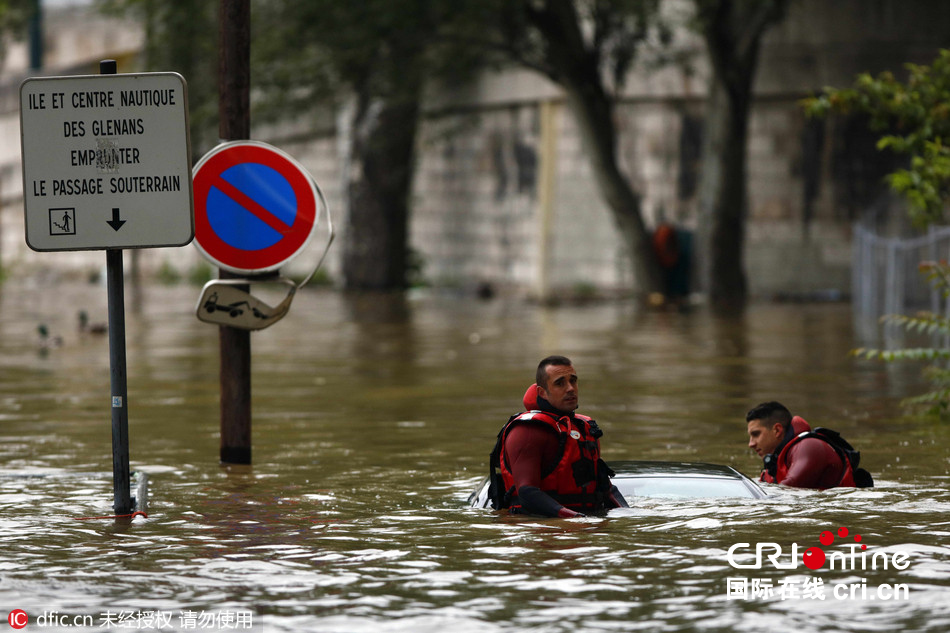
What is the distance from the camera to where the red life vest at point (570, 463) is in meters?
8.10

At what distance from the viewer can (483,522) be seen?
825 centimetres

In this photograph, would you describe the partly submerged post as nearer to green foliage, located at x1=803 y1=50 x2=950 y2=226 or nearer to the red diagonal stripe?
the red diagonal stripe

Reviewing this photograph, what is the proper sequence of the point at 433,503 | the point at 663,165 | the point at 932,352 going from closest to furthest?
the point at 433,503 < the point at 932,352 < the point at 663,165

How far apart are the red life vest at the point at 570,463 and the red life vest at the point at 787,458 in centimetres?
140

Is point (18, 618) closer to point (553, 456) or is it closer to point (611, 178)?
point (553, 456)

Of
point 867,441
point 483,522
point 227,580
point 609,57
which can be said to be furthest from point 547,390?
point 609,57

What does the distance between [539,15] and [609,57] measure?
280 cm

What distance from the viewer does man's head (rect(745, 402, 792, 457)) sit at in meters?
9.25

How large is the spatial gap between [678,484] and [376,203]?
2742 centimetres

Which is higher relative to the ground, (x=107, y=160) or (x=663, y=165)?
(x=663, y=165)

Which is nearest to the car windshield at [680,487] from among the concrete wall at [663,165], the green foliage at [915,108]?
the green foliage at [915,108]

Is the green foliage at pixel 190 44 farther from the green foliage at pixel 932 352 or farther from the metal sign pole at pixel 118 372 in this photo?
the metal sign pole at pixel 118 372

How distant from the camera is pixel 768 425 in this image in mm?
9281

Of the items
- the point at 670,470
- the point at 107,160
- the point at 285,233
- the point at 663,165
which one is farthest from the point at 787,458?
the point at 663,165
